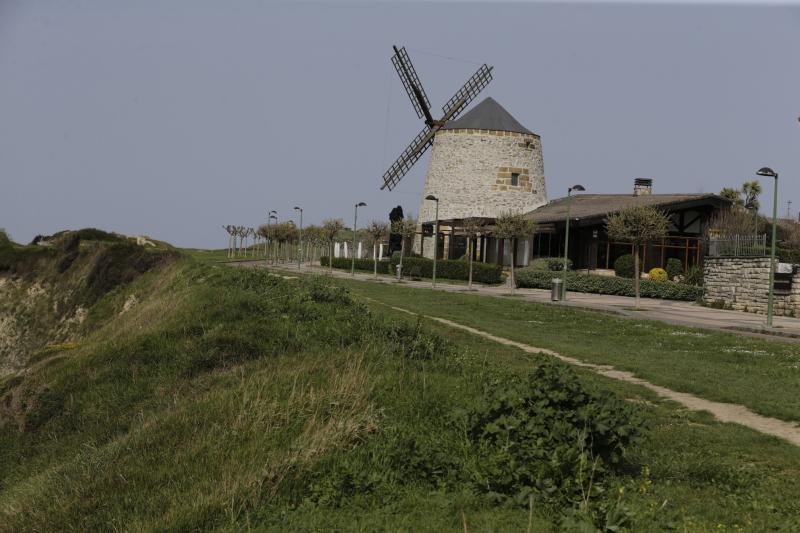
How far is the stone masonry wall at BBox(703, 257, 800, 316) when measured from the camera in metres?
A: 33.5

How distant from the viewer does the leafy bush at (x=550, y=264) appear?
51.2 m

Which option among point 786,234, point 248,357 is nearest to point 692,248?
point 786,234

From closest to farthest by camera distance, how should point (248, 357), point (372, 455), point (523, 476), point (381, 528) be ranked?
point (381, 528)
point (523, 476)
point (372, 455)
point (248, 357)

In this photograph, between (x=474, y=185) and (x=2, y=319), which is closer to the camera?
(x=2, y=319)

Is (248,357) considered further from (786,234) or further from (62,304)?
(786,234)

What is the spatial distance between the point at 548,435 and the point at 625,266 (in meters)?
43.6

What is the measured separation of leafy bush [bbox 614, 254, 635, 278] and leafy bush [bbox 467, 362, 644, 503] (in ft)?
140

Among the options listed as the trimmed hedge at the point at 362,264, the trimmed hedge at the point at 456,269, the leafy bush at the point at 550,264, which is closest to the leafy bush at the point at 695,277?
the leafy bush at the point at 550,264

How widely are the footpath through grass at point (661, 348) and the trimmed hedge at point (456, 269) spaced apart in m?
19.4

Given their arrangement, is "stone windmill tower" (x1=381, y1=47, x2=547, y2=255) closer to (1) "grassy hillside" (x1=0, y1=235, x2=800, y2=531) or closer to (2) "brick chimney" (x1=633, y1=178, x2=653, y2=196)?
(2) "brick chimney" (x1=633, y1=178, x2=653, y2=196)

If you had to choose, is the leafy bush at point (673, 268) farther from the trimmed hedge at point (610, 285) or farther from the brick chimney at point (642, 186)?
the brick chimney at point (642, 186)

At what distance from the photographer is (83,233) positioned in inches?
1225

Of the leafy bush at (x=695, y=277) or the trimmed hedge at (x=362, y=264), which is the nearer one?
the leafy bush at (x=695, y=277)

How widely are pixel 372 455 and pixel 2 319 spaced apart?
2317cm
